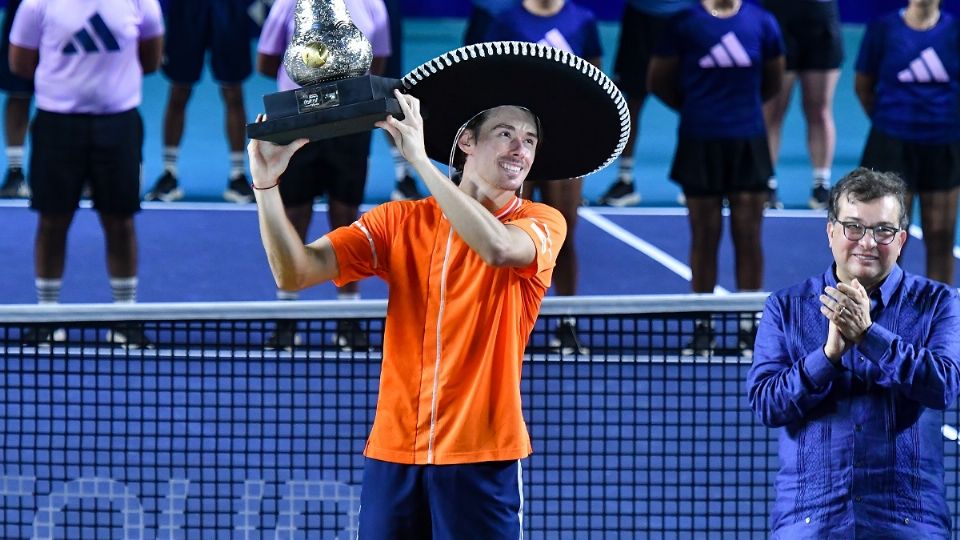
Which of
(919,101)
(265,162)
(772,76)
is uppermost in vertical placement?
(772,76)

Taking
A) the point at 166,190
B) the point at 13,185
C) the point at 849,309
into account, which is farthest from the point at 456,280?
the point at 13,185

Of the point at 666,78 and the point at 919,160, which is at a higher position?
the point at 666,78

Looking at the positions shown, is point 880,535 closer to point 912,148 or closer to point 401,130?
point 401,130

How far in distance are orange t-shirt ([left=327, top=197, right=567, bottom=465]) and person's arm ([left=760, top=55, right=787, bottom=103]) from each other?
4761 millimetres

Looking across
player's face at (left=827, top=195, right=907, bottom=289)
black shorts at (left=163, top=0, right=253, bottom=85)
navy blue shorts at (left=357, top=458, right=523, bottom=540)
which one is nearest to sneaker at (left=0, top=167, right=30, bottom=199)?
black shorts at (left=163, top=0, right=253, bottom=85)

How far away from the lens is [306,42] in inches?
151

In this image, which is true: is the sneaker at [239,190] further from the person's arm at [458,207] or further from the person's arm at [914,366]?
the person's arm at [914,366]

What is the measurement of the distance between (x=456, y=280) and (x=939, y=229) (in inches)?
225

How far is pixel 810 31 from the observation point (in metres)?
11.2

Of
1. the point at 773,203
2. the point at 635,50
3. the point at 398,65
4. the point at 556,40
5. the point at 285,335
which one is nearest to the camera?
the point at 285,335

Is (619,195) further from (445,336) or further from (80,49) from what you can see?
(445,336)

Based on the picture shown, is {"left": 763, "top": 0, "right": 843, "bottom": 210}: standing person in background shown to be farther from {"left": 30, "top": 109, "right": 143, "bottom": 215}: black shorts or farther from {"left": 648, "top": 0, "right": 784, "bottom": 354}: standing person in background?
{"left": 30, "top": 109, "right": 143, "bottom": 215}: black shorts

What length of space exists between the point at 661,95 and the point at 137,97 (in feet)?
9.46

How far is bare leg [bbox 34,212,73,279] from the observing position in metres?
8.33
